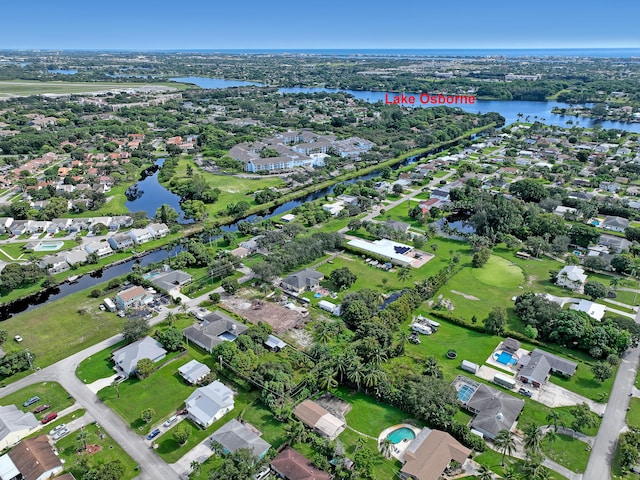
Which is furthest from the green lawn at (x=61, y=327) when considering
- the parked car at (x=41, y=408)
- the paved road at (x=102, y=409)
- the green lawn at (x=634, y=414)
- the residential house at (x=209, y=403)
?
the green lawn at (x=634, y=414)

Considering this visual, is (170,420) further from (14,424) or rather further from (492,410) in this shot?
(492,410)

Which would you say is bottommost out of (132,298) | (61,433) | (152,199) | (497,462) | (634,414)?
(497,462)

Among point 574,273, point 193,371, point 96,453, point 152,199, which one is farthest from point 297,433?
point 152,199

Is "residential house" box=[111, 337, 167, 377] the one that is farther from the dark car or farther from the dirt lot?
the dark car

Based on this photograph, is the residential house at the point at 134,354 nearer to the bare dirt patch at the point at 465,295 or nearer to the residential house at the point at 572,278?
the bare dirt patch at the point at 465,295

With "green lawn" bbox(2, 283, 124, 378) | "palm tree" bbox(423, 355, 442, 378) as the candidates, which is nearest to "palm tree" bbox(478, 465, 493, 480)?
"palm tree" bbox(423, 355, 442, 378)
